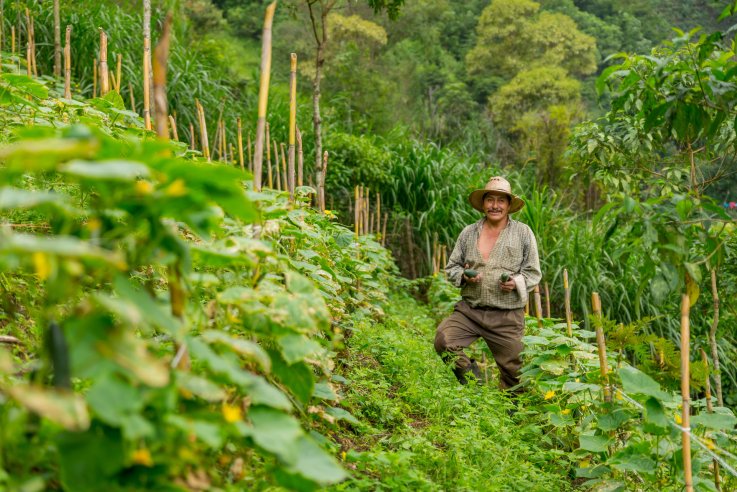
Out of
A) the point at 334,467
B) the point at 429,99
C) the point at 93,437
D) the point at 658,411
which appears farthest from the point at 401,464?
the point at 429,99

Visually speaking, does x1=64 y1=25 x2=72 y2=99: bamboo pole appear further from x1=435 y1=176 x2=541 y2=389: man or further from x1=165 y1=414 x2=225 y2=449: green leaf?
x1=165 y1=414 x2=225 y2=449: green leaf

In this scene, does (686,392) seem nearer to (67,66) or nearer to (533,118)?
(67,66)

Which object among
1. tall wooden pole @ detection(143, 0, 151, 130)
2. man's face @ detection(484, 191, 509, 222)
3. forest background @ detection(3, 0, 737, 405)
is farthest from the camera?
man's face @ detection(484, 191, 509, 222)

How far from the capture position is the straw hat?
4.36 metres

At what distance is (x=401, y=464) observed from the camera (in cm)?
241

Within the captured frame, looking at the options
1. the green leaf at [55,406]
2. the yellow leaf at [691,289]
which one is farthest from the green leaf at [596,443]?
the green leaf at [55,406]

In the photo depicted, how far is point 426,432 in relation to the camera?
2.97 meters

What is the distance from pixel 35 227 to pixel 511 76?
20.4 meters

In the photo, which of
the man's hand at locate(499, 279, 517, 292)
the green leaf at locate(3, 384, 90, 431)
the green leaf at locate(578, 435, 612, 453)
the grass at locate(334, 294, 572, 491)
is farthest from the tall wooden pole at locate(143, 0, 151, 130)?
the green leaf at locate(3, 384, 90, 431)

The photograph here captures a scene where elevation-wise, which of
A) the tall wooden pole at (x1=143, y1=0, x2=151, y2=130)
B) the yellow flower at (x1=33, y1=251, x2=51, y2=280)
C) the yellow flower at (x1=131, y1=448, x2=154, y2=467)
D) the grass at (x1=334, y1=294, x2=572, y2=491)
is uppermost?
the tall wooden pole at (x1=143, y1=0, x2=151, y2=130)

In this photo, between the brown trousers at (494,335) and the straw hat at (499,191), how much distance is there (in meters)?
0.70

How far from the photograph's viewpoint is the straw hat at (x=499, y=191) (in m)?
4.36

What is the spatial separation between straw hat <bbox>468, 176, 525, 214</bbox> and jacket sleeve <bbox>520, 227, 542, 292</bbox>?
0.28m

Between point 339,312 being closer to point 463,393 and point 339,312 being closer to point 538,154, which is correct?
point 463,393
